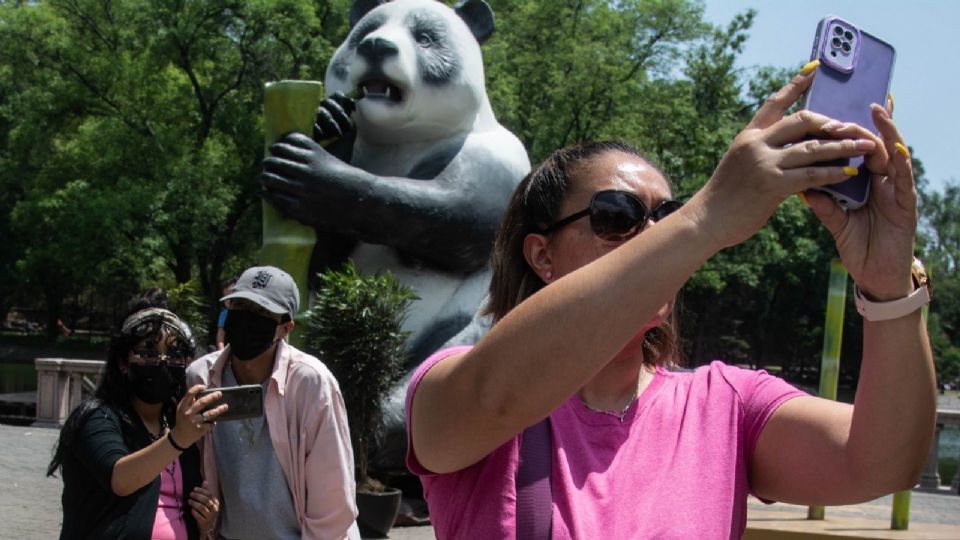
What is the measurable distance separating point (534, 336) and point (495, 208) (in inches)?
279

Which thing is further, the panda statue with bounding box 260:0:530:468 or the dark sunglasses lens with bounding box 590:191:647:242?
the panda statue with bounding box 260:0:530:468

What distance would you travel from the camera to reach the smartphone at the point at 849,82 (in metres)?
1.54

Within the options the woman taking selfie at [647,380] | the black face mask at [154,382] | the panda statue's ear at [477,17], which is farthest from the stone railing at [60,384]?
the woman taking selfie at [647,380]

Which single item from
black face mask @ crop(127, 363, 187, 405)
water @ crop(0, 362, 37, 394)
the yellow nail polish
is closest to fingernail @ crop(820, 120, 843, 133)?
the yellow nail polish

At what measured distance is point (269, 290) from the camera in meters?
3.64

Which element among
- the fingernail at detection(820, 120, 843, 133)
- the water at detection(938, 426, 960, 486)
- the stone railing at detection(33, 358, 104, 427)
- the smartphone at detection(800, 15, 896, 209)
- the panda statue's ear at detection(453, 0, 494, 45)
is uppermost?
the panda statue's ear at detection(453, 0, 494, 45)

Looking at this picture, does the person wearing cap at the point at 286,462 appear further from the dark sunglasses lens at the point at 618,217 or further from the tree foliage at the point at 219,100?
the tree foliage at the point at 219,100

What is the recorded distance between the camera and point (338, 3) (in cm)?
2386

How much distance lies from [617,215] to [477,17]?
796cm

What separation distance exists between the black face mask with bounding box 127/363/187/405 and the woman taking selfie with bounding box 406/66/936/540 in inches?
71.3

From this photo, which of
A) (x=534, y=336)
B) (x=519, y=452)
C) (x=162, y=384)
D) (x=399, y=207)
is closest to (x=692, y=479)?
(x=519, y=452)

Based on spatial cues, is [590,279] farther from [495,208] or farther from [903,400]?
[495,208]

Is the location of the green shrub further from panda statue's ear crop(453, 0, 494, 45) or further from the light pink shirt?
the light pink shirt

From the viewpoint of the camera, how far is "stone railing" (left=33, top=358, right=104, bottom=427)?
13.8 metres
